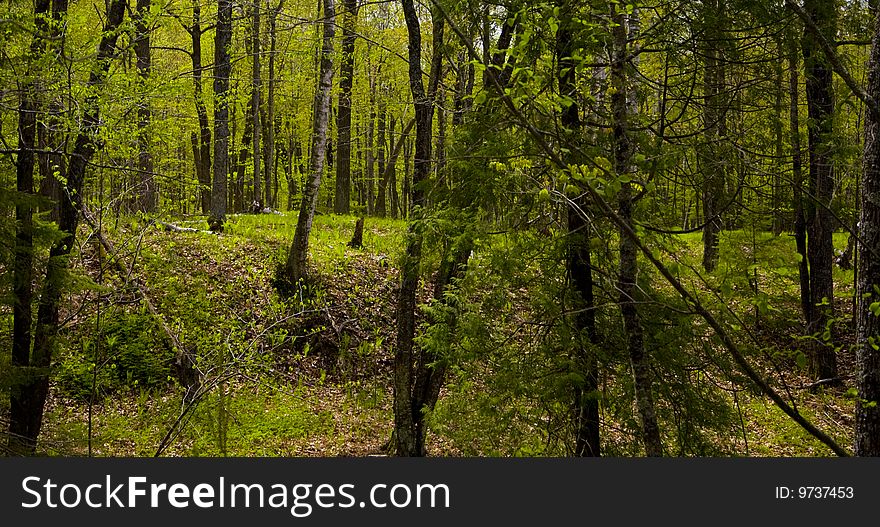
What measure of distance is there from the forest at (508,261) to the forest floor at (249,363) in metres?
0.06

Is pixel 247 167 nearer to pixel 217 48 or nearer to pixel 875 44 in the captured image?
pixel 217 48

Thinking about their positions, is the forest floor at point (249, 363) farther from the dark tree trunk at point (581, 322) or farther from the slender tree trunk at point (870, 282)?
the slender tree trunk at point (870, 282)

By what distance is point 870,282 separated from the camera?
4.49 metres

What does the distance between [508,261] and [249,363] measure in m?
3.70

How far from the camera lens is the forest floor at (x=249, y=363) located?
8930 millimetres

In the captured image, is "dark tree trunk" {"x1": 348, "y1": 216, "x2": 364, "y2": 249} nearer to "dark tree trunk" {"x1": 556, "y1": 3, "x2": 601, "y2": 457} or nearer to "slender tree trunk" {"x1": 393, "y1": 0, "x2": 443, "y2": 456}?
"slender tree trunk" {"x1": 393, "y1": 0, "x2": 443, "y2": 456}

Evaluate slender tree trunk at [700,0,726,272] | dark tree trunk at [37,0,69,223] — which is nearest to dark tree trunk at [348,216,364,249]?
dark tree trunk at [37,0,69,223]

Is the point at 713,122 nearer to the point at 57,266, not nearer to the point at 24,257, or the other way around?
the point at 57,266

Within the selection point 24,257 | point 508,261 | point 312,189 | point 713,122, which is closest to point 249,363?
point 24,257

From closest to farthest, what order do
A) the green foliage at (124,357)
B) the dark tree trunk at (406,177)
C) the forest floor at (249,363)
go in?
the forest floor at (249,363) → the green foliage at (124,357) → the dark tree trunk at (406,177)

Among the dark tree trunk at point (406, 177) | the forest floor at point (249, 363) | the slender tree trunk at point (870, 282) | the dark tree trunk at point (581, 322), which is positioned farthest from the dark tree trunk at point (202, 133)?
the slender tree trunk at point (870, 282)

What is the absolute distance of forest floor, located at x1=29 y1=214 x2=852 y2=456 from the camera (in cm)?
893

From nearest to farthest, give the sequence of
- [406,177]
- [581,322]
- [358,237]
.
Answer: [581,322] < [358,237] < [406,177]

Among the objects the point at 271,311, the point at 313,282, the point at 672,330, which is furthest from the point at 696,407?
the point at 313,282
